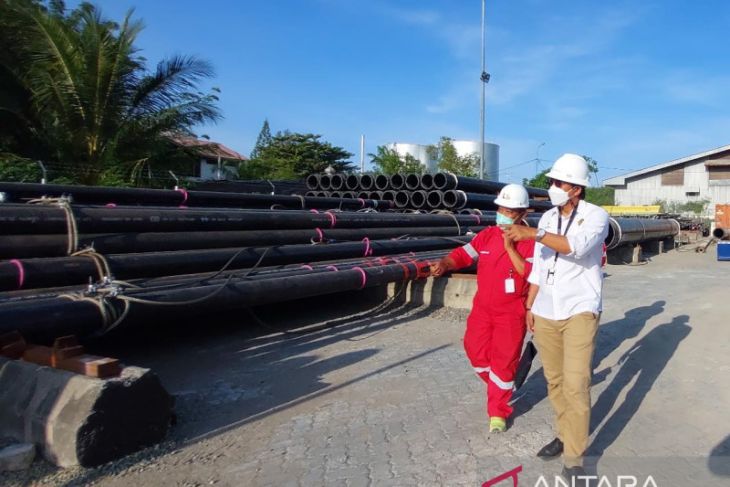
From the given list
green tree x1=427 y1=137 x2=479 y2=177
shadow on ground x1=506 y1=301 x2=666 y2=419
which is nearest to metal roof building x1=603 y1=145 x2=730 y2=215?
green tree x1=427 y1=137 x2=479 y2=177

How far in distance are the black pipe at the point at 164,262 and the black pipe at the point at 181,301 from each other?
1.97 feet

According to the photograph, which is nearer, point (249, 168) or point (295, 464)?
point (295, 464)

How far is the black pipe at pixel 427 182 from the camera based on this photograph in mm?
11953

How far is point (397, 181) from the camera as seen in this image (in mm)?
12258

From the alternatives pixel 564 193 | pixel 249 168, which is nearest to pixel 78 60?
pixel 564 193

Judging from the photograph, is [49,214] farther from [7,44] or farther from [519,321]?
[7,44]

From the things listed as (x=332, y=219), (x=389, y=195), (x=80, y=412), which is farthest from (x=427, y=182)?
(x=80, y=412)

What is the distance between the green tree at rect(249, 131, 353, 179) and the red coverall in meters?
27.4

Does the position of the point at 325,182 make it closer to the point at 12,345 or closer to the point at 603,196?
the point at 12,345

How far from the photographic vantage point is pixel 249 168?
103 ft

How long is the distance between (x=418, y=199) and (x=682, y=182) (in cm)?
3296

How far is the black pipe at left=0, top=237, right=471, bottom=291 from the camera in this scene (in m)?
4.89

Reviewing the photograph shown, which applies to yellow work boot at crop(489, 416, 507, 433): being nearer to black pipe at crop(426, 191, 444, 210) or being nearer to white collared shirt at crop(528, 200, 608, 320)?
white collared shirt at crop(528, 200, 608, 320)

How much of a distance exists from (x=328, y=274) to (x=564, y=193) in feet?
12.3
